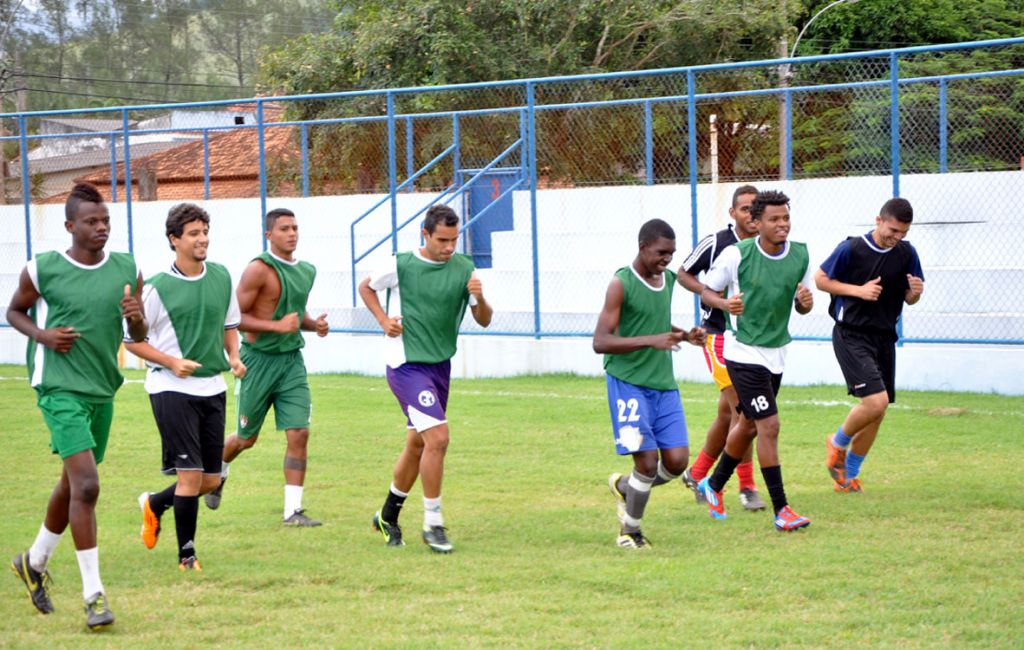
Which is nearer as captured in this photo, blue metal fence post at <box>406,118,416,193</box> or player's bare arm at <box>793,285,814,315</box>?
player's bare arm at <box>793,285,814,315</box>

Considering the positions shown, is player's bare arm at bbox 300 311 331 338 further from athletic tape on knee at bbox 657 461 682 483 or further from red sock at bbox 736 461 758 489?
red sock at bbox 736 461 758 489

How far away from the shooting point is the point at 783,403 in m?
13.3

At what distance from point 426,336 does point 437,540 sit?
1.13 meters

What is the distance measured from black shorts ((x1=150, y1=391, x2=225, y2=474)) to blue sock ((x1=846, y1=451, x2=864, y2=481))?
418cm

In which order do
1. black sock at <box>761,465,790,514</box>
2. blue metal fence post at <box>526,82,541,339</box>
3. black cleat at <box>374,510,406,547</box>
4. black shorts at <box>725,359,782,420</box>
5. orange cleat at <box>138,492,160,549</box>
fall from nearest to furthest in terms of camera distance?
orange cleat at <box>138,492,160,549</box>, black cleat at <box>374,510,406,547</box>, black sock at <box>761,465,790,514</box>, black shorts at <box>725,359,782,420</box>, blue metal fence post at <box>526,82,541,339</box>

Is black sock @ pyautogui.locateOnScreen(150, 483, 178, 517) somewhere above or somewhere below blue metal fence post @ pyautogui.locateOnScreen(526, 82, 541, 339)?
below

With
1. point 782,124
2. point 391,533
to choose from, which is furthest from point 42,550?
point 782,124

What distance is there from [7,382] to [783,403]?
981 centimetres

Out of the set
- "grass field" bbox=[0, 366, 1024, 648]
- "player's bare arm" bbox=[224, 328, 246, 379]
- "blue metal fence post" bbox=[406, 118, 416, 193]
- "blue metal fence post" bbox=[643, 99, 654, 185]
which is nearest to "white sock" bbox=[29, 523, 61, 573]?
"grass field" bbox=[0, 366, 1024, 648]

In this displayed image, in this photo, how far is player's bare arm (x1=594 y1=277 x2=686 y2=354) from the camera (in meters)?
7.30

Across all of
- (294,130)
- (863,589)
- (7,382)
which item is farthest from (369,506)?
Result: (294,130)

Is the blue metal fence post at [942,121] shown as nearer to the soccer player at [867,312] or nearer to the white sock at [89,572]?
the soccer player at [867,312]

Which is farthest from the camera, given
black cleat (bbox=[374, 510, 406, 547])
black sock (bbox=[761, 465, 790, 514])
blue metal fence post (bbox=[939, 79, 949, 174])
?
blue metal fence post (bbox=[939, 79, 949, 174])

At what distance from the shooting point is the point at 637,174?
19.2m
